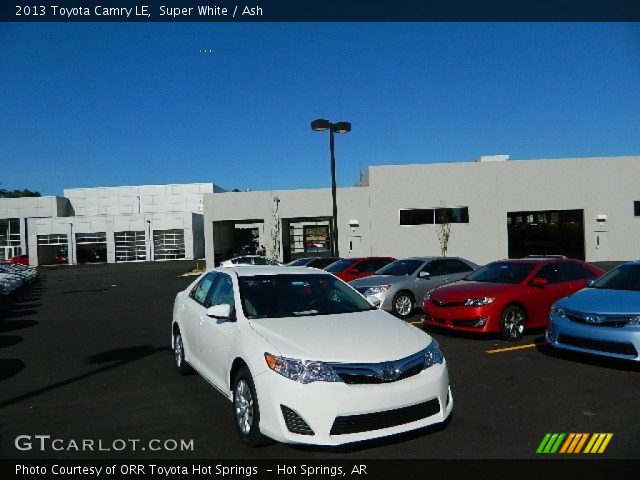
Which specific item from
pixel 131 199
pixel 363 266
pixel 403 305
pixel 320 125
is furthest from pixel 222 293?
pixel 131 199

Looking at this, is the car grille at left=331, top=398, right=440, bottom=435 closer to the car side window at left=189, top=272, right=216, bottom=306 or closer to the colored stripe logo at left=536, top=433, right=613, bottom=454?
the colored stripe logo at left=536, top=433, right=613, bottom=454

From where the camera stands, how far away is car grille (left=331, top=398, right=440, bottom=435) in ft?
12.3

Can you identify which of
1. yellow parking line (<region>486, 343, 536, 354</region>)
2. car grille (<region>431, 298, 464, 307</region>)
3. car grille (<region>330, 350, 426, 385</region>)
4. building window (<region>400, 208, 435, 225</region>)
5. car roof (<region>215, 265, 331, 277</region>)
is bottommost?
yellow parking line (<region>486, 343, 536, 354</region>)

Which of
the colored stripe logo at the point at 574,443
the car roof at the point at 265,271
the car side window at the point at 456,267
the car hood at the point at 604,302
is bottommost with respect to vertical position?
the colored stripe logo at the point at 574,443

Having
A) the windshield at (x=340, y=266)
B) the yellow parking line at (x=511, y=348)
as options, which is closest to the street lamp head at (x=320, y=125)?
the windshield at (x=340, y=266)

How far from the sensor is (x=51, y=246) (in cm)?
5734

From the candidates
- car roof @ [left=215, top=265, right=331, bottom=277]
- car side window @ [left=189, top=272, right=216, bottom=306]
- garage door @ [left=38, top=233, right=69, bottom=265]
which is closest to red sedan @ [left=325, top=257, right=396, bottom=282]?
car side window @ [left=189, top=272, right=216, bottom=306]

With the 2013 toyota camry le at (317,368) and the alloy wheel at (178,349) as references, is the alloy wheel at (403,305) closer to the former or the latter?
the alloy wheel at (178,349)

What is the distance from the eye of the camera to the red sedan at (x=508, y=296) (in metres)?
8.32

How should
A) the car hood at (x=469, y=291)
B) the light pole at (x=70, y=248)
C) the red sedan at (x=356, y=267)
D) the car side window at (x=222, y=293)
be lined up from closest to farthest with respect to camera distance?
1. the car side window at (x=222, y=293)
2. the car hood at (x=469, y=291)
3. the red sedan at (x=356, y=267)
4. the light pole at (x=70, y=248)

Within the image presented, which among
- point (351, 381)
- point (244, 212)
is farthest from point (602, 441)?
point (244, 212)

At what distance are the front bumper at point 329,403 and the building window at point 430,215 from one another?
23.6 m

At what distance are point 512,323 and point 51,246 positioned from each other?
5964cm

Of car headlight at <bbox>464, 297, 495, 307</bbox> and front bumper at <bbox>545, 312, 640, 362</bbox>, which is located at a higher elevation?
car headlight at <bbox>464, 297, 495, 307</bbox>
